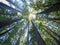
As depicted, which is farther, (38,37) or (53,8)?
(53,8)

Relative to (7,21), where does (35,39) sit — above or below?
below

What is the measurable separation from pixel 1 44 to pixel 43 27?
2.05 meters

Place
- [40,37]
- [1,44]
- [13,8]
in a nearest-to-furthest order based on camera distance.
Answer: [40,37] < [1,44] < [13,8]

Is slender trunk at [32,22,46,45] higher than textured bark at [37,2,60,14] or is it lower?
lower

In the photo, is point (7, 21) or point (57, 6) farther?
point (7, 21)

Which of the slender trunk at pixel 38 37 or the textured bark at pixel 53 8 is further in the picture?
the textured bark at pixel 53 8

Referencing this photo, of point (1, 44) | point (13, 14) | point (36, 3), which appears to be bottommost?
point (1, 44)

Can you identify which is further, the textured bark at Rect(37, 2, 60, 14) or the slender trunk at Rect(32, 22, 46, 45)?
the textured bark at Rect(37, 2, 60, 14)

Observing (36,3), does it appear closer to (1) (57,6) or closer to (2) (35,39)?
(1) (57,6)

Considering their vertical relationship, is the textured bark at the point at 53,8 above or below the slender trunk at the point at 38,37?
above

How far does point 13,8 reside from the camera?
6.13m

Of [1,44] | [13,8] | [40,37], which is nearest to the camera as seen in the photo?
[40,37]

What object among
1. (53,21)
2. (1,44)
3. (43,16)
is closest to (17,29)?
(1,44)

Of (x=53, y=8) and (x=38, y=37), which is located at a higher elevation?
(x=53, y=8)
